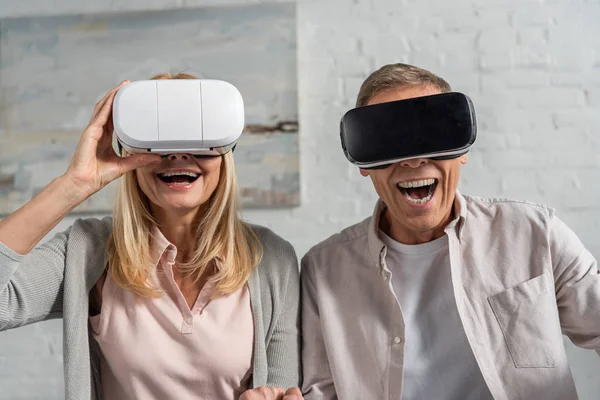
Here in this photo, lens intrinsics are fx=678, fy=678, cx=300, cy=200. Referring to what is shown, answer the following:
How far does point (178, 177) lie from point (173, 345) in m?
0.36

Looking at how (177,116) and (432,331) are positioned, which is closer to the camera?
(177,116)

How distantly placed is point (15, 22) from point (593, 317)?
229cm

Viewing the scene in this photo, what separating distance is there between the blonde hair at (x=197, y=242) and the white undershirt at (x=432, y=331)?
13.7 inches

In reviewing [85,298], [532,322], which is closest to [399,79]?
[532,322]

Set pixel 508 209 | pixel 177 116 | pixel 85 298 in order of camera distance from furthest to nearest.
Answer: pixel 508 209, pixel 85 298, pixel 177 116

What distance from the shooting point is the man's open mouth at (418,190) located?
1447mm

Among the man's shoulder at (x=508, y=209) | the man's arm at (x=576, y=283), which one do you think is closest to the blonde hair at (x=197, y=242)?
the man's shoulder at (x=508, y=209)

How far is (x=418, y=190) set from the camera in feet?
4.93

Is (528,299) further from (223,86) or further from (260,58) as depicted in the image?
(260,58)

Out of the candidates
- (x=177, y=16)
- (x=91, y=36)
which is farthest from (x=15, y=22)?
(x=177, y=16)

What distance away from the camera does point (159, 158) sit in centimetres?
140

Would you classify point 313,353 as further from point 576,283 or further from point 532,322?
point 576,283

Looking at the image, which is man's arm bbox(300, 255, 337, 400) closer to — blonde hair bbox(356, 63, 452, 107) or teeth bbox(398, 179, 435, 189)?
teeth bbox(398, 179, 435, 189)

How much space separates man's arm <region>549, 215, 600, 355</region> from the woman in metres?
0.59
